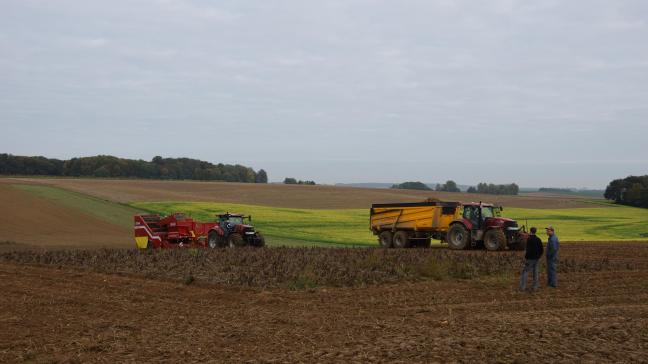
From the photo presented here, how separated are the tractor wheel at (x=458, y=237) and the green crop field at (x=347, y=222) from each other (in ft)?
22.4

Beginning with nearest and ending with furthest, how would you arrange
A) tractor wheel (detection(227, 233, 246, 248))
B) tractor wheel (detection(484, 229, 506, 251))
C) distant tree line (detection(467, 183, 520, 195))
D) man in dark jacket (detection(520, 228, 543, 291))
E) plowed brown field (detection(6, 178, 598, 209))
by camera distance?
1. man in dark jacket (detection(520, 228, 543, 291))
2. tractor wheel (detection(484, 229, 506, 251))
3. tractor wheel (detection(227, 233, 246, 248))
4. plowed brown field (detection(6, 178, 598, 209))
5. distant tree line (detection(467, 183, 520, 195))

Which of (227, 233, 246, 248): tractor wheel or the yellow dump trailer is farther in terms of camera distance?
the yellow dump trailer

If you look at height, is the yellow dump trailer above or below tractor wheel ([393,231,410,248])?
above

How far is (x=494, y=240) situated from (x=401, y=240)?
466cm

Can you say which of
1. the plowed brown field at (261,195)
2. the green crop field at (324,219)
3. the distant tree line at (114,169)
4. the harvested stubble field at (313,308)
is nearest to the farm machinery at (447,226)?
the harvested stubble field at (313,308)

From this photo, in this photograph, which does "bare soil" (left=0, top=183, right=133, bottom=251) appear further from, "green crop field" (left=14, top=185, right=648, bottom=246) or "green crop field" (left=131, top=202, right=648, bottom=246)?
"green crop field" (left=131, top=202, right=648, bottom=246)

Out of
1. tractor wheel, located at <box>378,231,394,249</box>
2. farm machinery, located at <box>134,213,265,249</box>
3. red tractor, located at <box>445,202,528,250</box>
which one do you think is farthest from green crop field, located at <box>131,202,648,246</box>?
red tractor, located at <box>445,202,528,250</box>

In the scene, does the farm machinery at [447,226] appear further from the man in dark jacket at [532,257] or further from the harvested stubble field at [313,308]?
the man in dark jacket at [532,257]

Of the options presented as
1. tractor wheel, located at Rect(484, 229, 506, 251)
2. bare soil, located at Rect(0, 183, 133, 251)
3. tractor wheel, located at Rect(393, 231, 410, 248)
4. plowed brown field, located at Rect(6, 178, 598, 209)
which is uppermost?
plowed brown field, located at Rect(6, 178, 598, 209)

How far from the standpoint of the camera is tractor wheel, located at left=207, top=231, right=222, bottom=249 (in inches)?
1109

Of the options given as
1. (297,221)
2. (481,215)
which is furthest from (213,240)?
(297,221)

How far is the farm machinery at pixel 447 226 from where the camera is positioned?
26.4 m

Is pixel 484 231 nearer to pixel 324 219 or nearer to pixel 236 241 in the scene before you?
pixel 236 241

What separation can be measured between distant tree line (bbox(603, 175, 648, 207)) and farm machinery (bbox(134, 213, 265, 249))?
155ft
